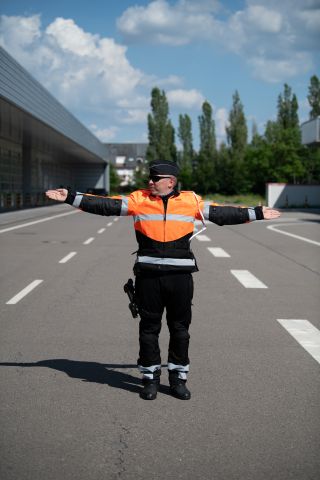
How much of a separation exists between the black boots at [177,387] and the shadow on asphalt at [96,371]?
0.09 meters

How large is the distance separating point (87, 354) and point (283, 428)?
7.76 feet

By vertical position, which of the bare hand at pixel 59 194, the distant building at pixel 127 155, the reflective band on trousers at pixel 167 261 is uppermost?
the distant building at pixel 127 155

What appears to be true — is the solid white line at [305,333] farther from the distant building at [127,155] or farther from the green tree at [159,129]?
the distant building at [127,155]

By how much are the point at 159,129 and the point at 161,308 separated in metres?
84.5

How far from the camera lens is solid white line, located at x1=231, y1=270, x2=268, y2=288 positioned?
10.5m

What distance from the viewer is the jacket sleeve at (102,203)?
4.93m

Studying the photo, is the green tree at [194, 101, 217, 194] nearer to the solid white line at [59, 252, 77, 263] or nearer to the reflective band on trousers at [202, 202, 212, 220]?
the solid white line at [59, 252, 77, 263]

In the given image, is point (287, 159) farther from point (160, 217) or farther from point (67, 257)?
point (160, 217)

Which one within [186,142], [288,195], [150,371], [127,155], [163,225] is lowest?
[150,371]

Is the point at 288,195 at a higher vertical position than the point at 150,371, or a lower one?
higher

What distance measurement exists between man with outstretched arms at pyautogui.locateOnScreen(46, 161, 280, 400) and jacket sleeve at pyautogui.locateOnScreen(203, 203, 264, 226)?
0.11 m

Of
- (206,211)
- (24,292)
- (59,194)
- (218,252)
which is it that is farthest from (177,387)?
(218,252)

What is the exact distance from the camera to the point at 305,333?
22.6 ft

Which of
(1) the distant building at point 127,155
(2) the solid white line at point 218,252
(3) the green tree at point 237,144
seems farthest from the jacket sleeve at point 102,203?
(1) the distant building at point 127,155
